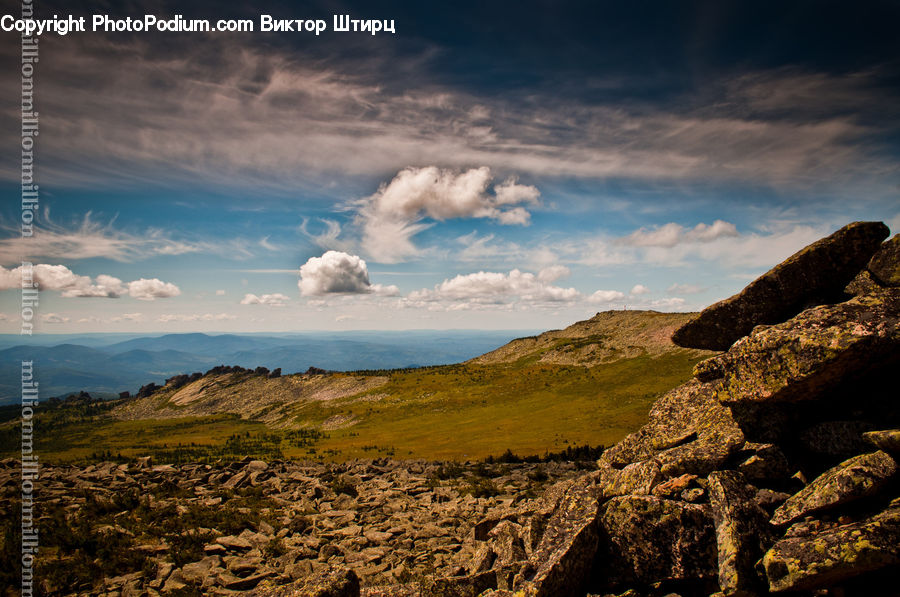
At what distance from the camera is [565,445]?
56438mm

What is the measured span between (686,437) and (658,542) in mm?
6798

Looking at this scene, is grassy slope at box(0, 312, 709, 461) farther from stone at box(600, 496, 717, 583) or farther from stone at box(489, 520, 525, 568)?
stone at box(600, 496, 717, 583)

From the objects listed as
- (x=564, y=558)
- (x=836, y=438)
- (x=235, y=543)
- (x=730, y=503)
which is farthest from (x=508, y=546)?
(x=235, y=543)

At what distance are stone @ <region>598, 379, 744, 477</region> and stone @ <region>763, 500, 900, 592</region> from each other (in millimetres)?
4771

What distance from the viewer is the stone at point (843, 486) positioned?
9930 mm

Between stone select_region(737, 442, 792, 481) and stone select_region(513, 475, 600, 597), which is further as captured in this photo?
stone select_region(737, 442, 792, 481)

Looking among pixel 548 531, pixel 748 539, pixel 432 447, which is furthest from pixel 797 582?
pixel 432 447

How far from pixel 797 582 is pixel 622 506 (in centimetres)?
433

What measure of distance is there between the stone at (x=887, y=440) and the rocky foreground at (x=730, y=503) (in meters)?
0.03

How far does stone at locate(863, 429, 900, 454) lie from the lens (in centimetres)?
1047

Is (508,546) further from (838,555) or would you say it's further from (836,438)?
(836,438)

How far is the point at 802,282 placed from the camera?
16.4 m

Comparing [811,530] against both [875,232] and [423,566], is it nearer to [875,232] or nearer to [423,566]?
[875,232]

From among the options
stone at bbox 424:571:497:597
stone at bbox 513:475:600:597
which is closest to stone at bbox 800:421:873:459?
stone at bbox 513:475:600:597
